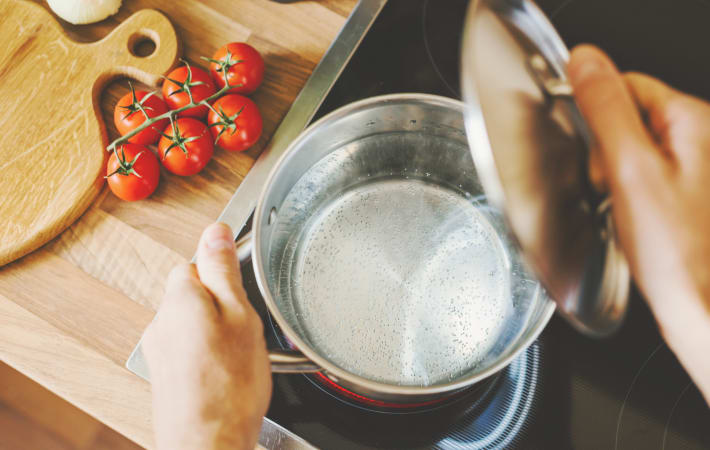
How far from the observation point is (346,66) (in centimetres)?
62

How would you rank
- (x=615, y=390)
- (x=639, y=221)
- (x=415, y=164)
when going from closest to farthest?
(x=639, y=221) < (x=615, y=390) < (x=415, y=164)

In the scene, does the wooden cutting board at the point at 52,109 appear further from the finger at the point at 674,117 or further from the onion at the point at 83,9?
the finger at the point at 674,117

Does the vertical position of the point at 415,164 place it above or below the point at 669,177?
below

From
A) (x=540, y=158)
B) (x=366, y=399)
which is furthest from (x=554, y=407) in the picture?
(x=540, y=158)

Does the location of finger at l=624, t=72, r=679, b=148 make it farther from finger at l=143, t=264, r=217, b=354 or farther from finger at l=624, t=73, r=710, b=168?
finger at l=143, t=264, r=217, b=354

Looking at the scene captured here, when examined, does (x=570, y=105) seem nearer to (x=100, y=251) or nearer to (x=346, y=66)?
(x=346, y=66)

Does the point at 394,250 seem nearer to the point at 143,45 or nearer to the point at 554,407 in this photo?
the point at 554,407

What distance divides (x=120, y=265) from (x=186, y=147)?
0.51 feet

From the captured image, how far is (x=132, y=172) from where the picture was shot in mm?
550

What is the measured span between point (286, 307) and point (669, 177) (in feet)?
1.29

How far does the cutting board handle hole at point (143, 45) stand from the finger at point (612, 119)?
511 millimetres

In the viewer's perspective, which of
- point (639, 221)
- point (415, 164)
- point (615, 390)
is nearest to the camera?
point (639, 221)

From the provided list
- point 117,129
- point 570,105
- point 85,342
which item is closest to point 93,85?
point 117,129

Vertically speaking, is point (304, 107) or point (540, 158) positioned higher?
point (540, 158)
